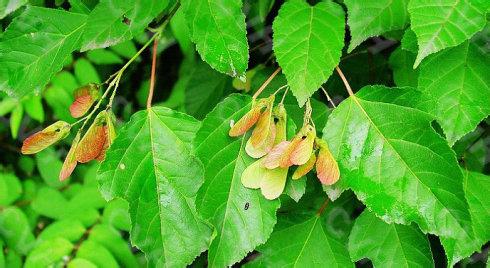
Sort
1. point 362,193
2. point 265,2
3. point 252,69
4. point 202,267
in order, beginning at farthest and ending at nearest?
point 202,267, point 252,69, point 265,2, point 362,193

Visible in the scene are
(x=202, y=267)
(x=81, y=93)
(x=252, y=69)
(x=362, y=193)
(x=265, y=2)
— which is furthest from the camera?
(x=202, y=267)

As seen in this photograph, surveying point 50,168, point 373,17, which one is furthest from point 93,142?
point 50,168

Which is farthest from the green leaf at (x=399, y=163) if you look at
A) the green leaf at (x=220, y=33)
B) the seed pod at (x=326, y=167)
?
the green leaf at (x=220, y=33)

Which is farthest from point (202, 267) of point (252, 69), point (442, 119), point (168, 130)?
point (442, 119)

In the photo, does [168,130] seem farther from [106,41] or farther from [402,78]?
[402,78]

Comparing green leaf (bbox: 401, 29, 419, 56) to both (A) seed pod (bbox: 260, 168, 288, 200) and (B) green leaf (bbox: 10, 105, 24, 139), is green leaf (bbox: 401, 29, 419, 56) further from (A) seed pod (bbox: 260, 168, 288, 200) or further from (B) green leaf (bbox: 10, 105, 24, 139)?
(B) green leaf (bbox: 10, 105, 24, 139)

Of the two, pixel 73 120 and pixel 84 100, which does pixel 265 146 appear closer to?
pixel 84 100
